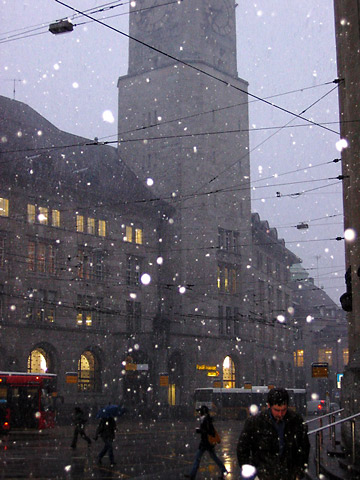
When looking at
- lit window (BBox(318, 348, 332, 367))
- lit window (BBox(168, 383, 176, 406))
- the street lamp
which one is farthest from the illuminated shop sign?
lit window (BBox(318, 348, 332, 367))

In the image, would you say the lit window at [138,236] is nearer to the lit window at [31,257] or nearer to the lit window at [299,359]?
the lit window at [31,257]

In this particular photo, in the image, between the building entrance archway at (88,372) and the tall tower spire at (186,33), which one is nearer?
the building entrance archway at (88,372)

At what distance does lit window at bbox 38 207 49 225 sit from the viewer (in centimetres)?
5040

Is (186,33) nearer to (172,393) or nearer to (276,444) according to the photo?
(172,393)

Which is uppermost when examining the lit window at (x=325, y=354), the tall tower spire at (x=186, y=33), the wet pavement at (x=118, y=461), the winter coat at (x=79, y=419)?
the tall tower spire at (x=186, y=33)

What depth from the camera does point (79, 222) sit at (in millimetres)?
53500

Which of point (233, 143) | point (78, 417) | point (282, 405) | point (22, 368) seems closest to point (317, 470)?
point (282, 405)

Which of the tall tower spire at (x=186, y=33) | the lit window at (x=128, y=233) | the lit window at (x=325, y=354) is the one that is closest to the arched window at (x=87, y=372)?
the lit window at (x=128, y=233)

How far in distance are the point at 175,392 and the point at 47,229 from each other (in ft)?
60.0

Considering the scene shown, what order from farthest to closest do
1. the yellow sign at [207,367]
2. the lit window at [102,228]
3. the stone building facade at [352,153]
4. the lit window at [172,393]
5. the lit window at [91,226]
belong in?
the yellow sign at [207,367], the lit window at [172,393], the lit window at [102,228], the lit window at [91,226], the stone building facade at [352,153]

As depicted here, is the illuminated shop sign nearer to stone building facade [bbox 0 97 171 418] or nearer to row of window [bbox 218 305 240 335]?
row of window [bbox 218 305 240 335]

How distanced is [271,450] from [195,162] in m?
57.7

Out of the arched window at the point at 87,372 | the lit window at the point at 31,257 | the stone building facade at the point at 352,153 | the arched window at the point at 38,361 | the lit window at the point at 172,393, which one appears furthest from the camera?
the lit window at the point at 172,393

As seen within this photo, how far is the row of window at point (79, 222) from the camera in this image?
4981 cm
